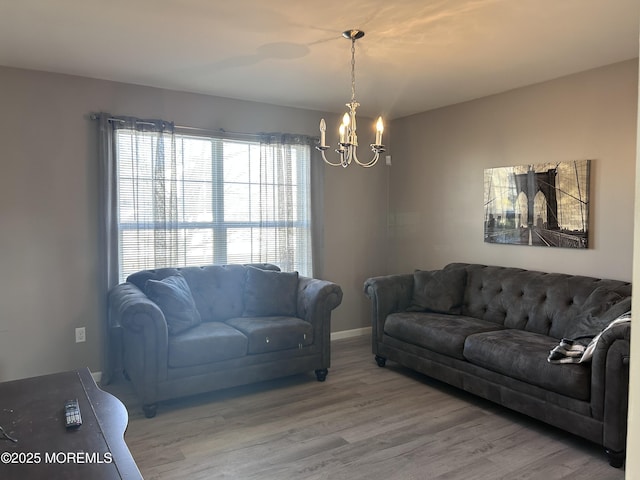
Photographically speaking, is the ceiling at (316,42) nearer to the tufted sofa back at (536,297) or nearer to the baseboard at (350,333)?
the tufted sofa back at (536,297)

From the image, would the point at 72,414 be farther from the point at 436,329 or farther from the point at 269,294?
the point at 436,329

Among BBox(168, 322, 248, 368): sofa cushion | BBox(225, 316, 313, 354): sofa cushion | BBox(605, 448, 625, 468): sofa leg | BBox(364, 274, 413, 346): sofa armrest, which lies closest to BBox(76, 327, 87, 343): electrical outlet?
BBox(168, 322, 248, 368): sofa cushion

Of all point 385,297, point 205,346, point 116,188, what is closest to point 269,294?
point 205,346

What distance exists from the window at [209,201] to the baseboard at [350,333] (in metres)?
0.83

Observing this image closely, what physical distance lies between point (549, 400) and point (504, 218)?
1.79m

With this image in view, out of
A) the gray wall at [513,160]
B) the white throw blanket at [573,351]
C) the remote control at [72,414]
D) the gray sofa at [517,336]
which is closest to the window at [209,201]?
the gray sofa at [517,336]

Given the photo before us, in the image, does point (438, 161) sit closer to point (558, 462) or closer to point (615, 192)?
point (615, 192)

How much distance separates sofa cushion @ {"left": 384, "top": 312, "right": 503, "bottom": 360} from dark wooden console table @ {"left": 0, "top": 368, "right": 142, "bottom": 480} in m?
Answer: 2.42

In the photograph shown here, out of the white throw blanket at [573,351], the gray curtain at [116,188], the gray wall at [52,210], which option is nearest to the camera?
the white throw blanket at [573,351]

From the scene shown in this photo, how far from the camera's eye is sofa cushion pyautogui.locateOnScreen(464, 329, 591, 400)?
8.72 feet

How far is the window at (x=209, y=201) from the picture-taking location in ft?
12.8

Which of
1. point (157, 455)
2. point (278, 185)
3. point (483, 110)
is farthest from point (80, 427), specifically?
point (483, 110)

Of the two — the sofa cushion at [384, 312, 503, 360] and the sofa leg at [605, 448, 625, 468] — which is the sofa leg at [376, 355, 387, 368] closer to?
the sofa cushion at [384, 312, 503, 360]

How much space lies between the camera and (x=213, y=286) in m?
3.99
